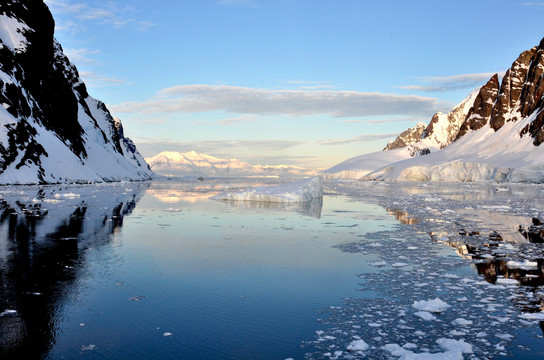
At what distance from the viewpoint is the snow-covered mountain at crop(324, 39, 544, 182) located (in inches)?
3757

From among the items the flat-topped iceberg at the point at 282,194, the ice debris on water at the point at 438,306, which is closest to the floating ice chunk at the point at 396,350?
the ice debris on water at the point at 438,306

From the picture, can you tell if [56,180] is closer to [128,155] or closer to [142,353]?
[142,353]

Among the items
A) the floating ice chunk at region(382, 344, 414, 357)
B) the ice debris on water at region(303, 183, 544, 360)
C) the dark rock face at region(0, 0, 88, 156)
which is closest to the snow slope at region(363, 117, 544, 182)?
the dark rock face at region(0, 0, 88, 156)

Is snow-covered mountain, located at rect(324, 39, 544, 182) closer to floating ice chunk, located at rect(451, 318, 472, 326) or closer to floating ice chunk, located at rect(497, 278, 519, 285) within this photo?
floating ice chunk, located at rect(497, 278, 519, 285)

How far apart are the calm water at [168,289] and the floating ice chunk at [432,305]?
3.89 feet

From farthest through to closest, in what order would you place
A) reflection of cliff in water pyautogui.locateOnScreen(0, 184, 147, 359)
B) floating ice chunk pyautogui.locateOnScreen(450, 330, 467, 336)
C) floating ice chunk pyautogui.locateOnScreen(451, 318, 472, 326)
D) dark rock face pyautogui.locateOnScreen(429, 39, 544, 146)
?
dark rock face pyautogui.locateOnScreen(429, 39, 544, 146)
floating ice chunk pyautogui.locateOnScreen(451, 318, 472, 326)
floating ice chunk pyautogui.locateOnScreen(450, 330, 467, 336)
reflection of cliff in water pyautogui.locateOnScreen(0, 184, 147, 359)

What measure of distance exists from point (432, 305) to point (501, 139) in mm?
126331

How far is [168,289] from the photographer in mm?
8133

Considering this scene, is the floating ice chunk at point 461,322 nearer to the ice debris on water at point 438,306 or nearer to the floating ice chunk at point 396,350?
the ice debris on water at point 438,306

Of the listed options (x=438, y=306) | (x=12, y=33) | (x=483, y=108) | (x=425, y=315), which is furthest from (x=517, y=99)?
(x=425, y=315)

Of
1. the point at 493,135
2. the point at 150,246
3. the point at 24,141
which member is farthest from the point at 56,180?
the point at 493,135

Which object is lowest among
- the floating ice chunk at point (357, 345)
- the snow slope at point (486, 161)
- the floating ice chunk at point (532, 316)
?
the floating ice chunk at point (357, 345)

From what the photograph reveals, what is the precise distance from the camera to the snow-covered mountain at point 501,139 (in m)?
95.4

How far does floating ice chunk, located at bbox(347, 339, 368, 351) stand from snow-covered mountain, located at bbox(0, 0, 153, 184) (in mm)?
56915
